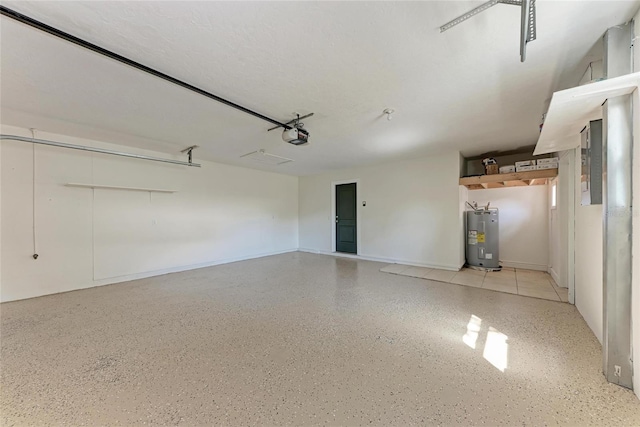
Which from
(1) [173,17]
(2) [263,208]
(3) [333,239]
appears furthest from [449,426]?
(2) [263,208]

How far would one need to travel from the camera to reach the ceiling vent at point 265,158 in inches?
185

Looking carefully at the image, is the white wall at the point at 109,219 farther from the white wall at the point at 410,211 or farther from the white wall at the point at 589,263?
the white wall at the point at 589,263

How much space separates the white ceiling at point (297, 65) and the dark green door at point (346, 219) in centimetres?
306

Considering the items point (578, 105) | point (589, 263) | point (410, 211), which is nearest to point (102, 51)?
point (578, 105)

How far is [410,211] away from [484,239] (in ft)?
4.97

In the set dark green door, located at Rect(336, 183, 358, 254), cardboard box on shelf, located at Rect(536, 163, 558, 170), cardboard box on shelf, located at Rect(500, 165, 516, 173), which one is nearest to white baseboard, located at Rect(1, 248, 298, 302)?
dark green door, located at Rect(336, 183, 358, 254)

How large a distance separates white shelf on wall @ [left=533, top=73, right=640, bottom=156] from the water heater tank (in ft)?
8.28

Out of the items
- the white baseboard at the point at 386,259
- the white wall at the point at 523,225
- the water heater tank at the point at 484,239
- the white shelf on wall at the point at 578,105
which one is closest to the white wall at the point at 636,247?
the white shelf on wall at the point at 578,105

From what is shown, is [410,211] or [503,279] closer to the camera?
[503,279]

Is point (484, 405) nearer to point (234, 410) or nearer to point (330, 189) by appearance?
point (234, 410)

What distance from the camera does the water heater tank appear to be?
4.62 metres

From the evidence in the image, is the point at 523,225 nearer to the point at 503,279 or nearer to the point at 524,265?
the point at 524,265

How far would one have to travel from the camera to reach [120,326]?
8.03 ft

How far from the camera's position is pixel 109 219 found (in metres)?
4.05
